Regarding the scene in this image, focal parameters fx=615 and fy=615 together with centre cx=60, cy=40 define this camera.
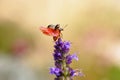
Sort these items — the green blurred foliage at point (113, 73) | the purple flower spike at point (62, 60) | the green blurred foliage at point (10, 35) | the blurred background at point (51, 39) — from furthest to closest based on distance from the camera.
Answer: the green blurred foliage at point (10, 35), the blurred background at point (51, 39), the green blurred foliage at point (113, 73), the purple flower spike at point (62, 60)

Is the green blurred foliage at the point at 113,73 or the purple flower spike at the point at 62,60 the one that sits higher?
the green blurred foliage at the point at 113,73

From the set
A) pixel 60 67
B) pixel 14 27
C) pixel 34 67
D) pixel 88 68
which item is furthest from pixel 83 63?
pixel 60 67

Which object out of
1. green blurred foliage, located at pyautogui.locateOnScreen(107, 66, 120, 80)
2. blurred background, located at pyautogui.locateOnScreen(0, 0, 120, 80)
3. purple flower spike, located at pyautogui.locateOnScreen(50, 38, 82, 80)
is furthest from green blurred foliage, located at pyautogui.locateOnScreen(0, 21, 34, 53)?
purple flower spike, located at pyautogui.locateOnScreen(50, 38, 82, 80)

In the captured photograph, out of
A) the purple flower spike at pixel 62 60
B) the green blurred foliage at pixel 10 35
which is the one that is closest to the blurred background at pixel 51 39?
the green blurred foliage at pixel 10 35

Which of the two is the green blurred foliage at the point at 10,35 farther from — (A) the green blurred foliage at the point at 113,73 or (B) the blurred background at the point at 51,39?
(A) the green blurred foliage at the point at 113,73

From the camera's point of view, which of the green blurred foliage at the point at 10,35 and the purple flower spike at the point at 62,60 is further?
the green blurred foliage at the point at 10,35

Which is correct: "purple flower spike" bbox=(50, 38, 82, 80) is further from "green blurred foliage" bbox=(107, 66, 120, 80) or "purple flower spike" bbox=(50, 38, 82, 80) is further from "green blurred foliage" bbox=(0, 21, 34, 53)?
"green blurred foliage" bbox=(0, 21, 34, 53)

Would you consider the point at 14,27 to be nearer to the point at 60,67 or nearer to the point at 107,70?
the point at 107,70

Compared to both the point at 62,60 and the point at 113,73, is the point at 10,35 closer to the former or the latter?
the point at 113,73

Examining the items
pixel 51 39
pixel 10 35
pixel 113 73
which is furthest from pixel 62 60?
pixel 10 35
